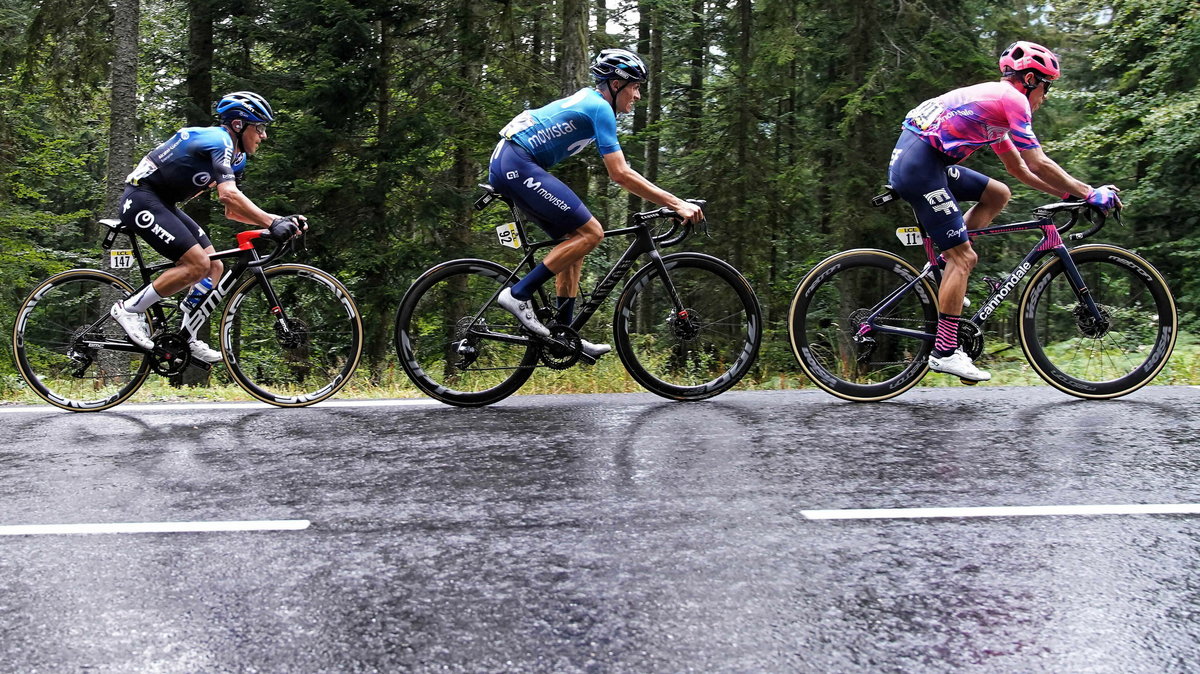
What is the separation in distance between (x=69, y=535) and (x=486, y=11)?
1330cm

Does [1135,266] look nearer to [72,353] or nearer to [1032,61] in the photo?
[1032,61]

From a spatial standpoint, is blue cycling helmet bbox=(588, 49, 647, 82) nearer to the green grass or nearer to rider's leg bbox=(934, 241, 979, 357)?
the green grass

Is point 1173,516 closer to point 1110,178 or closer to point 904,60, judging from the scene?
point 904,60

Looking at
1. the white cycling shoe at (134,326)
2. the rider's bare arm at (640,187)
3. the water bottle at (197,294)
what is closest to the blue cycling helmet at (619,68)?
the rider's bare arm at (640,187)

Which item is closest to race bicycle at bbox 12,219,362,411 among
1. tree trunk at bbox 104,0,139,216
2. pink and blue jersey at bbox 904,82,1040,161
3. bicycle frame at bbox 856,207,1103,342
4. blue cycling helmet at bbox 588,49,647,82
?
blue cycling helmet at bbox 588,49,647,82

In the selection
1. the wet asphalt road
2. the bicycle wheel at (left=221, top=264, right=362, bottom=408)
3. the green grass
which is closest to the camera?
the wet asphalt road

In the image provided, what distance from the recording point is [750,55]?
17656mm

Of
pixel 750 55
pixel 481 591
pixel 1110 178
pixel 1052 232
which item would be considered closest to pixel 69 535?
pixel 481 591

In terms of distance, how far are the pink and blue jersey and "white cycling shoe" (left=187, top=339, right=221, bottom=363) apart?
5.09 meters

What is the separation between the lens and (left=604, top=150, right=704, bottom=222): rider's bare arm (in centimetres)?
586

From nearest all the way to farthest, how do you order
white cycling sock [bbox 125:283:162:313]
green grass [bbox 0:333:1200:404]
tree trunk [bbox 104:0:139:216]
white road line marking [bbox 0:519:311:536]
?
white road line marking [bbox 0:519:311:536], white cycling sock [bbox 125:283:162:313], green grass [bbox 0:333:1200:404], tree trunk [bbox 104:0:139:216]

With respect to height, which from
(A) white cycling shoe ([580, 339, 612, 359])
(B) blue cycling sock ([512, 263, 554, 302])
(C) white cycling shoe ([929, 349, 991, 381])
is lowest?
(C) white cycling shoe ([929, 349, 991, 381])

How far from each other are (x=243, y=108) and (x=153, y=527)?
3.72 metres

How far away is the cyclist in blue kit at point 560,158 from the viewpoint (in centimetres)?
587
